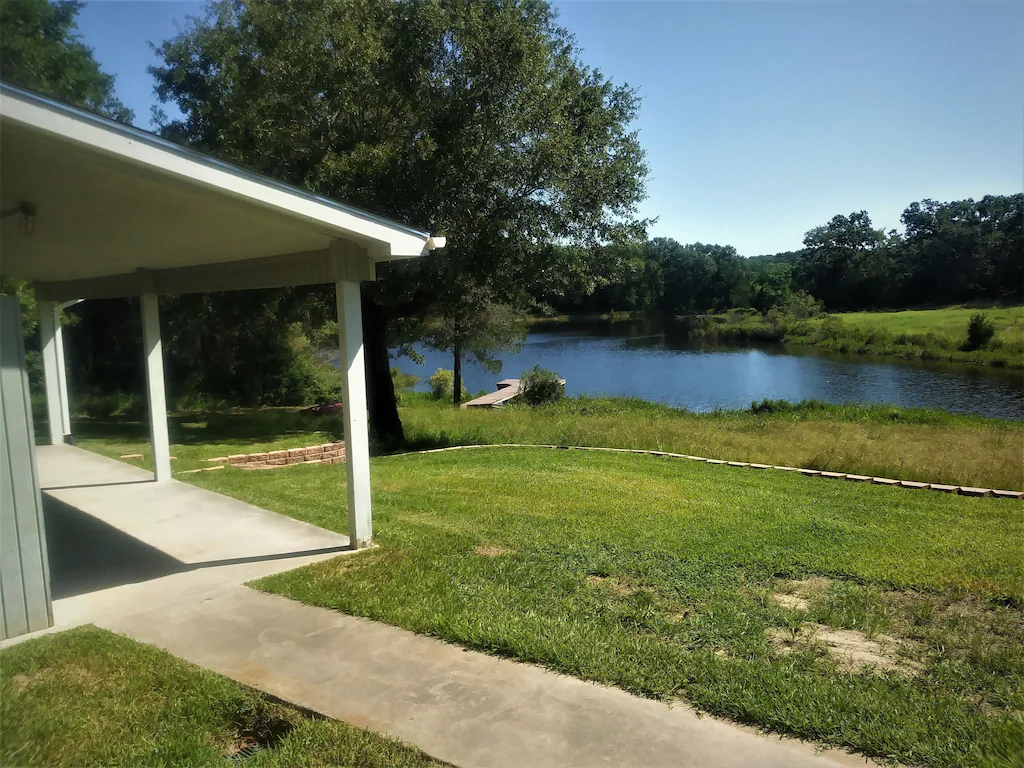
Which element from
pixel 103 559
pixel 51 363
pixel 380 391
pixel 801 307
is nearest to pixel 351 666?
pixel 103 559

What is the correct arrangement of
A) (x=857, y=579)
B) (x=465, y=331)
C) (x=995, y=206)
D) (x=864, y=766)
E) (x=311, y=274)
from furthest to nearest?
(x=995, y=206) < (x=465, y=331) < (x=311, y=274) < (x=857, y=579) < (x=864, y=766)

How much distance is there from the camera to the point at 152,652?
3.61 metres

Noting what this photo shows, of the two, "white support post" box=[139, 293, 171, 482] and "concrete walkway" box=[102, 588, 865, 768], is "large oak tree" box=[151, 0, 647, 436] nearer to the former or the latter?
"white support post" box=[139, 293, 171, 482]

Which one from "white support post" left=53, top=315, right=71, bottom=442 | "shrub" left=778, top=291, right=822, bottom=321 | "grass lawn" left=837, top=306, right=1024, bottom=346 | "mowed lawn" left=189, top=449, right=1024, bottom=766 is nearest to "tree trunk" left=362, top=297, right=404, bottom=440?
"white support post" left=53, top=315, right=71, bottom=442

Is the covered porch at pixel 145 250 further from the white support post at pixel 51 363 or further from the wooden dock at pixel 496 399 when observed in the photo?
the wooden dock at pixel 496 399

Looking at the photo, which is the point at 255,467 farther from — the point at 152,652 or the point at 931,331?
the point at 931,331

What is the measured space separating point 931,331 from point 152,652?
48.3 metres

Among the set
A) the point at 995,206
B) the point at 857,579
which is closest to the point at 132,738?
the point at 857,579

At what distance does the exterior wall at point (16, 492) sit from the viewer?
11.7 ft

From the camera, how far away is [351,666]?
344 cm

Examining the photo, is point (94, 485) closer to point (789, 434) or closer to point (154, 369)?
point (154, 369)

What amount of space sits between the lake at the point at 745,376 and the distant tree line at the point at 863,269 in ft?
44.7

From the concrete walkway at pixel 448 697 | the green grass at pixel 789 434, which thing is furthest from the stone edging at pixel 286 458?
the concrete walkway at pixel 448 697

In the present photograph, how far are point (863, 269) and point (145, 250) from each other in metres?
75.1
